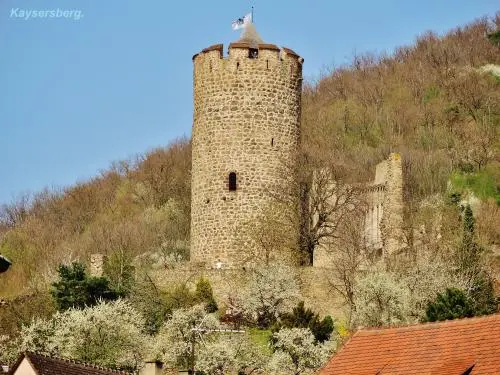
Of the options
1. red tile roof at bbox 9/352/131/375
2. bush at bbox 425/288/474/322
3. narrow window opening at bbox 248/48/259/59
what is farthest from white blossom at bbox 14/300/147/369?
red tile roof at bbox 9/352/131/375

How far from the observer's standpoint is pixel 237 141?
4875cm

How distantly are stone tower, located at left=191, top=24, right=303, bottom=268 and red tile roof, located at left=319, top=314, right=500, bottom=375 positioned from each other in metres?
21.9

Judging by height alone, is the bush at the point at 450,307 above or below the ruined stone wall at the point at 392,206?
below

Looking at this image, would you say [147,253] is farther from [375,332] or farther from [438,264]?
[375,332]

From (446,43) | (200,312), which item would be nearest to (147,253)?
(200,312)

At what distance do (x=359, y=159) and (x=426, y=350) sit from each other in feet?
163

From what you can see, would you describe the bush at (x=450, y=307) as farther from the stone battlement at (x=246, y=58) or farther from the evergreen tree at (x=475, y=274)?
the stone battlement at (x=246, y=58)

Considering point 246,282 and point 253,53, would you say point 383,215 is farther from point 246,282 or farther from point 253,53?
point 246,282

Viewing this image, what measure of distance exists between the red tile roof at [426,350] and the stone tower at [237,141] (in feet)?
71.8

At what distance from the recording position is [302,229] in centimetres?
4969

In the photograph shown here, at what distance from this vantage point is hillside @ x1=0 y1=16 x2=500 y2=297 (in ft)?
218

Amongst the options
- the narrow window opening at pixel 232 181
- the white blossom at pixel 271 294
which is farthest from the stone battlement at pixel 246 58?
the white blossom at pixel 271 294

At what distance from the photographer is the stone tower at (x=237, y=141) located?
48.5 metres

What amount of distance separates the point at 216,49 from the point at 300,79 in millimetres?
2997
